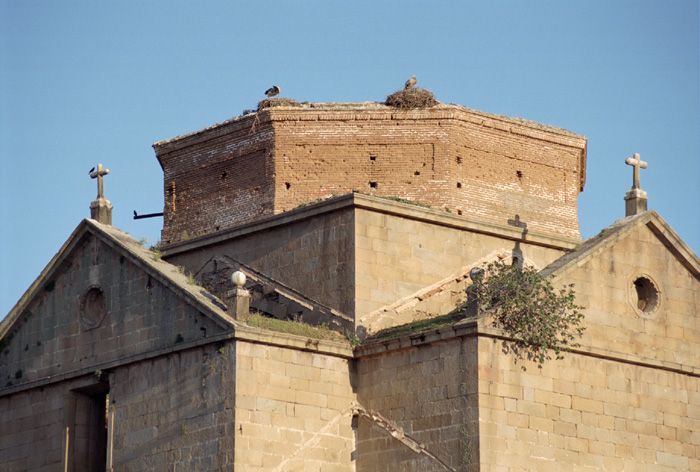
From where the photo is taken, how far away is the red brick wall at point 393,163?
32.9 metres

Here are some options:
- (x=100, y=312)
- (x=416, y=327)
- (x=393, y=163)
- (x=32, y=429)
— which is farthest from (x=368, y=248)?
(x=32, y=429)

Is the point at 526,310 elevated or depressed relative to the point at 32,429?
elevated

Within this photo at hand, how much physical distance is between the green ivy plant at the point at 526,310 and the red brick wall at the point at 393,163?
4505 millimetres

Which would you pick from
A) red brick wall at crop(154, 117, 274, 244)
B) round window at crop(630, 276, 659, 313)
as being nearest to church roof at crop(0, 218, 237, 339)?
red brick wall at crop(154, 117, 274, 244)

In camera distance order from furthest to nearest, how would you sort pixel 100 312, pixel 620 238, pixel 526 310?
→ pixel 100 312 → pixel 620 238 → pixel 526 310

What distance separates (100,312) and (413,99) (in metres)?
7.46

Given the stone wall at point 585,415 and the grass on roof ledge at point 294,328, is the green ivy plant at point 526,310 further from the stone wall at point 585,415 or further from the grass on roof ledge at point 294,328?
the grass on roof ledge at point 294,328

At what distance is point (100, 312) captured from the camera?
31.6 metres

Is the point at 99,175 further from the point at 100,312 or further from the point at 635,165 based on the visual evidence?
the point at 635,165

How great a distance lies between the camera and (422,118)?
33094 mm

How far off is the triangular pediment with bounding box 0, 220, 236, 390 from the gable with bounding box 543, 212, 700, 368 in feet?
20.9

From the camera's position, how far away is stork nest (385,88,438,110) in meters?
33.2

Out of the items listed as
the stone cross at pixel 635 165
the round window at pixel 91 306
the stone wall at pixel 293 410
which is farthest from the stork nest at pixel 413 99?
the round window at pixel 91 306

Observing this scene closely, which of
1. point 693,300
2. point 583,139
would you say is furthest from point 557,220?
point 693,300
